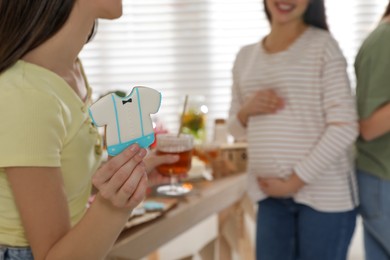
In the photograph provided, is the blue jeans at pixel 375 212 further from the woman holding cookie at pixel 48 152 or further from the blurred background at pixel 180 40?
the blurred background at pixel 180 40

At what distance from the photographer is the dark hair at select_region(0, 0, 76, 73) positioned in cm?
104

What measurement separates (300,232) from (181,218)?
1.21 feet

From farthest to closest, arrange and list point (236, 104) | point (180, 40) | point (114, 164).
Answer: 1. point (180, 40)
2. point (236, 104)
3. point (114, 164)

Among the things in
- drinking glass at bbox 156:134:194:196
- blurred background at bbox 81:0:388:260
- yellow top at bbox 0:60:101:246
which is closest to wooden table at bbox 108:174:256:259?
drinking glass at bbox 156:134:194:196

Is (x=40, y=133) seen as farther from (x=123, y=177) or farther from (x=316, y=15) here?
(x=316, y=15)

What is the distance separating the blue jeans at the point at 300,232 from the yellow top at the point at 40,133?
863mm

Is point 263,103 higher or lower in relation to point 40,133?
lower

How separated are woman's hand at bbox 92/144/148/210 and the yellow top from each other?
0.10 m

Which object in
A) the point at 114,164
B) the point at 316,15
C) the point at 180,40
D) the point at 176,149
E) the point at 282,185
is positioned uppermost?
the point at 316,15

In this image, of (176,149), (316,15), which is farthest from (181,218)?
(316,15)

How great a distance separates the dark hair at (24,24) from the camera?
3.42 ft

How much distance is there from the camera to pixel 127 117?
0.97m

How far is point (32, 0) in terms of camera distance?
104 centimetres

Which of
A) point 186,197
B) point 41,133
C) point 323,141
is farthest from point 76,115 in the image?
point 186,197
